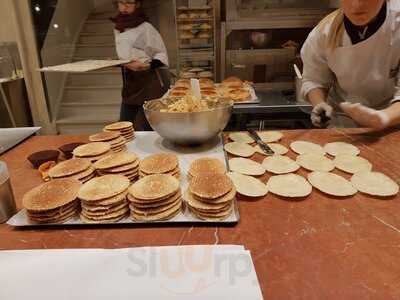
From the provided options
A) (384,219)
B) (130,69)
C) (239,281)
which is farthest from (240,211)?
(130,69)

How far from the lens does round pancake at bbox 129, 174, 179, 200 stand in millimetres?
935

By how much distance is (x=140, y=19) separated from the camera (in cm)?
316

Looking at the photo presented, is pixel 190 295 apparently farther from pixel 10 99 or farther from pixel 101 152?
pixel 10 99

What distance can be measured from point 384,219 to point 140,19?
9.70 ft

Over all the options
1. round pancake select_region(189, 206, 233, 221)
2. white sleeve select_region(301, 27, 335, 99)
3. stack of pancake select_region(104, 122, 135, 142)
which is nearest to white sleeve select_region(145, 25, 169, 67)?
white sleeve select_region(301, 27, 335, 99)

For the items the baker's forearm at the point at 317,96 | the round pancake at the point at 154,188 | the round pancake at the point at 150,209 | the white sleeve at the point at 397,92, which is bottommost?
the round pancake at the point at 150,209

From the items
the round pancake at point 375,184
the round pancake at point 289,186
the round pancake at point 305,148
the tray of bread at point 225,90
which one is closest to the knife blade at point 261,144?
the round pancake at point 305,148

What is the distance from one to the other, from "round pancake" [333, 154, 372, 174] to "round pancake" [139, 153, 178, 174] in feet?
2.24

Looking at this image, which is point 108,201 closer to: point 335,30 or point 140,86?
point 335,30

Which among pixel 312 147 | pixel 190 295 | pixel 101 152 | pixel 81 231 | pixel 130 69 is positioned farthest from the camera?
pixel 130 69

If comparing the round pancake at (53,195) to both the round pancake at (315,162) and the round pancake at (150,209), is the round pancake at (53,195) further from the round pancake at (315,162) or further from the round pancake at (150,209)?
the round pancake at (315,162)

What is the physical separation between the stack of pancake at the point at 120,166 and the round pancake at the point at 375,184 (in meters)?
0.82

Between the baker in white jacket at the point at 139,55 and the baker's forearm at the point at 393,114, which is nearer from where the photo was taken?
the baker's forearm at the point at 393,114

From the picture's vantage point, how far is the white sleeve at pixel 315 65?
1.92 metres
